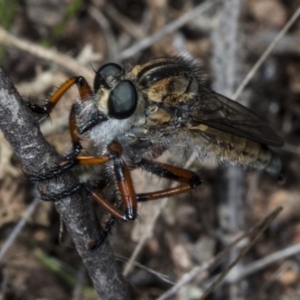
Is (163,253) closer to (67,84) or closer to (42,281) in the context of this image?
(42,281)

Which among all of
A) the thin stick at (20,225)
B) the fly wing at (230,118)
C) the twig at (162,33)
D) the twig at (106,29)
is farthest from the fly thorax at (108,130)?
the twig at (106,29)

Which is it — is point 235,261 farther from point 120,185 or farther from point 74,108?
point 74,108

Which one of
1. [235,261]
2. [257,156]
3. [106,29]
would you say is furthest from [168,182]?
[106,29]

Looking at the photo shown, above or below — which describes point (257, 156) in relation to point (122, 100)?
below

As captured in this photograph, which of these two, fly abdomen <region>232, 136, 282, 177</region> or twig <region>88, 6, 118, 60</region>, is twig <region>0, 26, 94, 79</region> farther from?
fly abdomen <region>232, 136, 282, 177</region>

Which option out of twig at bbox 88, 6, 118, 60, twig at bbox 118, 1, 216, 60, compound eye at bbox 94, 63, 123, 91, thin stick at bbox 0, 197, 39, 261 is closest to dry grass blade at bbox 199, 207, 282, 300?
compound eye at bbox 94, 63, 123, 91

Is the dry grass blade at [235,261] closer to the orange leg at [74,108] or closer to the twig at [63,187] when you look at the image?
the twig at [63,187]
